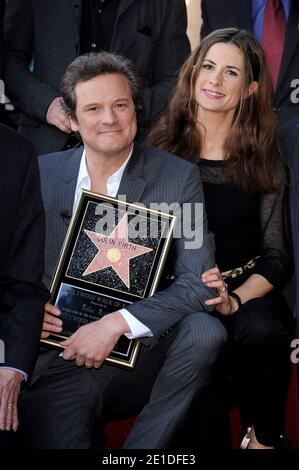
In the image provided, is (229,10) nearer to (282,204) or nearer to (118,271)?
(282,204)

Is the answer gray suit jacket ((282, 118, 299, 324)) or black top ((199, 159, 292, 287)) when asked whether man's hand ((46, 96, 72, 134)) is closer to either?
black top ((199, 159, 292, 287))

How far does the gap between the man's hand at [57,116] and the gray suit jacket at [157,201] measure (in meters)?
0.46

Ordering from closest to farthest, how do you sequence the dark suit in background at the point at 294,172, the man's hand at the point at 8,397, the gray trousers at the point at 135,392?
the man's hand at the point at 8,397
the gray trousers at the point at 135,392
the dark suit in background at the point at 294,172

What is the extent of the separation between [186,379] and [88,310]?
1.27 feet

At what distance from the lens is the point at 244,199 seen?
137 inches

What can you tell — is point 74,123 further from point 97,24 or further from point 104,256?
point 97,24

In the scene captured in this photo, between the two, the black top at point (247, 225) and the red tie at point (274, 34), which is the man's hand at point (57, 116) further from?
the red tie at point (274, 34)

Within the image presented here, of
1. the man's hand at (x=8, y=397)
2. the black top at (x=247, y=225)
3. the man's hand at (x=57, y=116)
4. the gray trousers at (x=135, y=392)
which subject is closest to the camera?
the man's hand at (x=8, y=397)

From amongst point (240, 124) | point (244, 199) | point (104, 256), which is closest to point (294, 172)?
point (244, 199)

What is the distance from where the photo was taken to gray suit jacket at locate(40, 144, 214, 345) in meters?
3.08

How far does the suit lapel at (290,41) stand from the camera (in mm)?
3936

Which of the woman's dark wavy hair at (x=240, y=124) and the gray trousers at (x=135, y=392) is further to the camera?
the woman's dark wavy hair at (x=240, y=124)

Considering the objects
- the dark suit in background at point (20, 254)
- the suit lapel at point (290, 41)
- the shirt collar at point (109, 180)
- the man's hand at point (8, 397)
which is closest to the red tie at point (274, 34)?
the suit lapel at point (290, 41)
